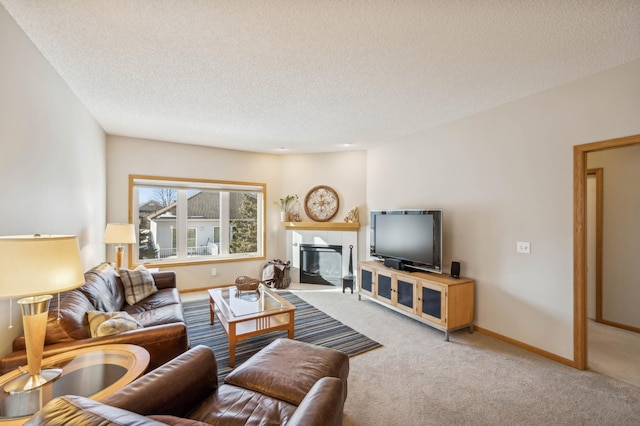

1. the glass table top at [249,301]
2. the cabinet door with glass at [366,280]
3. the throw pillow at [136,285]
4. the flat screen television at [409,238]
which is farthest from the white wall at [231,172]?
the glass table top at [249,301]

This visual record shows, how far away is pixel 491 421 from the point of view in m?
1.91

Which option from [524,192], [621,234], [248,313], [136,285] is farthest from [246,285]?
[621,234]

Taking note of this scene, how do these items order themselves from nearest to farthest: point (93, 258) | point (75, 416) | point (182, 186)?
point (75, 416) → point (93, 258) → point (182, 186)

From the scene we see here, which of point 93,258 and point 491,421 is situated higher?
point 93,258

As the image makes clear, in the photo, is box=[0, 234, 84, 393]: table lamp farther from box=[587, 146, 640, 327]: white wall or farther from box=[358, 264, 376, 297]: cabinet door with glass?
box=[587, 146, 640, 327]: white wall

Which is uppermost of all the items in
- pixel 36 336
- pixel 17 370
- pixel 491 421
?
pixel 36 336

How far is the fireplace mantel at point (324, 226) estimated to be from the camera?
521cm

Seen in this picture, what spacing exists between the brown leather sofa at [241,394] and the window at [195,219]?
12.4 ft

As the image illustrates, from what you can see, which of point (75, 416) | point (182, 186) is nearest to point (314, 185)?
point (182, 186)

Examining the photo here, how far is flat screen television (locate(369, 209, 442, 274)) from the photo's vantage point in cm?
354

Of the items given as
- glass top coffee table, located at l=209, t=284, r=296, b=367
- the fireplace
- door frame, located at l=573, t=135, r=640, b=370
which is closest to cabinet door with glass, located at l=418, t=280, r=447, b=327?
door frame, located at l=573, t=135, r=640, b=370

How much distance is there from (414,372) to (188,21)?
3.14 m

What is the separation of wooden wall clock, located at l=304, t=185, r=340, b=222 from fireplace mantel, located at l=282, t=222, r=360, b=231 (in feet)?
0.71

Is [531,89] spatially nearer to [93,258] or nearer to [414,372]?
[414,372]
